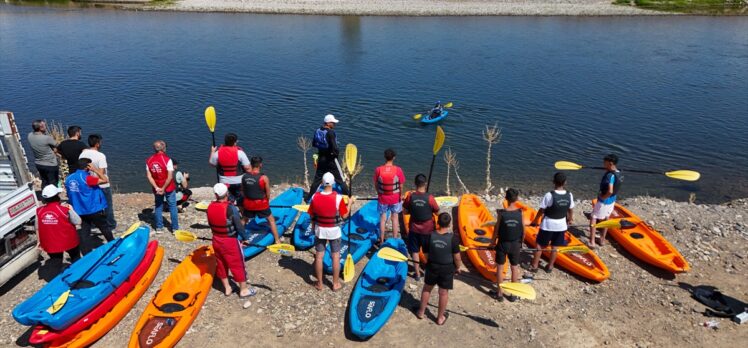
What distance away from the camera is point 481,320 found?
7.82 meters

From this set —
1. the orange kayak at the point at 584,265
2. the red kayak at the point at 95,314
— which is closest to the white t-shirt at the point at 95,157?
the red kayak at the point at 95,314

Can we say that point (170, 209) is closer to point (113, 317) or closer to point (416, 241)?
point (113, 317)

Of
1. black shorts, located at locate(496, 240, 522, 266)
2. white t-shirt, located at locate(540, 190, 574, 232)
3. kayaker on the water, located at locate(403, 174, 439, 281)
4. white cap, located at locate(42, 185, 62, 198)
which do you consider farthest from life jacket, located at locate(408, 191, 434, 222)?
white cap, located at locate(42, 185, 62, 198)

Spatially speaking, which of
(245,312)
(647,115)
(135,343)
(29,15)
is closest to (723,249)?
(245,312)

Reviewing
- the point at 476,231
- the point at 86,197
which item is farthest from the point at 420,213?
the point at 86,197

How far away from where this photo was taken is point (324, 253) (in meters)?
8.82

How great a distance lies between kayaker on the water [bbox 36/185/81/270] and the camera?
7555 mm

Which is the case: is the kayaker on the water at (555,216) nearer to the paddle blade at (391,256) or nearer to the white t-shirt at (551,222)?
the white t-shirt at (551,222)

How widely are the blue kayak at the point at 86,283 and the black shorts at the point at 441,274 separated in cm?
505

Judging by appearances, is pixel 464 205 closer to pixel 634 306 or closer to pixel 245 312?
pixel 634 306

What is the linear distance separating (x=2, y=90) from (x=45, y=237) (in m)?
24.9

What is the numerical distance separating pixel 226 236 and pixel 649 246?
830 cm

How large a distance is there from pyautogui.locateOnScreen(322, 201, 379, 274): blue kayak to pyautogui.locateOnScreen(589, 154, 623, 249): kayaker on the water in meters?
4.57

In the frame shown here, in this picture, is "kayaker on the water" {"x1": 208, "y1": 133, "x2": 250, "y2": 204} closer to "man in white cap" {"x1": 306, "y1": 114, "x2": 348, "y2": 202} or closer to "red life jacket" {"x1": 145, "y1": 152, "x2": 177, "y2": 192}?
"red life jacket" {"x1": 145, "y1": 152, "x2": 177, "y2": 192}
